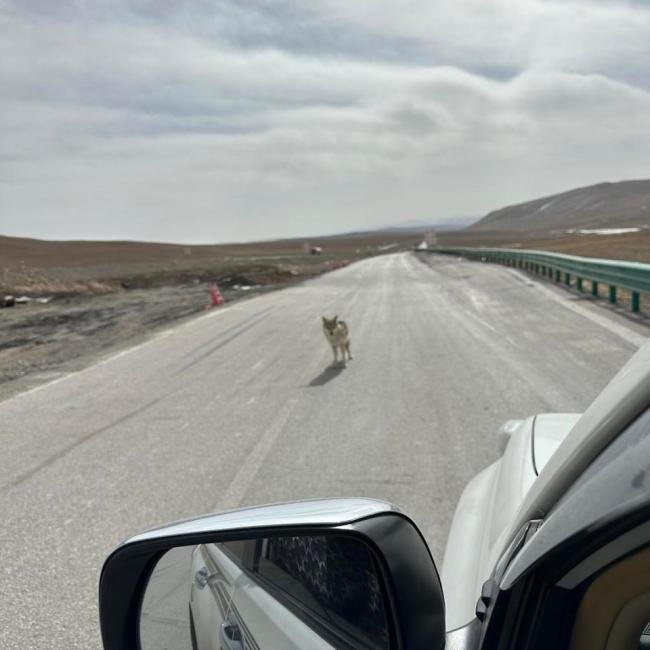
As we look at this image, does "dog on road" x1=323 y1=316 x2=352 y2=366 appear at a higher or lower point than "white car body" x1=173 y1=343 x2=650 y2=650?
lower

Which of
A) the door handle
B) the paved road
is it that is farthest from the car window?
the paved road

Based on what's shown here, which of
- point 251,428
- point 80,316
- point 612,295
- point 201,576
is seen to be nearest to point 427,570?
point 201,576

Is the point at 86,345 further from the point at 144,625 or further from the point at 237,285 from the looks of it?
the point at 237,285

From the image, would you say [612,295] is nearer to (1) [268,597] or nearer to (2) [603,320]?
(2) [603,320]

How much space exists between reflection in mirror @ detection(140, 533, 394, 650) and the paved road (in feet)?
6.33

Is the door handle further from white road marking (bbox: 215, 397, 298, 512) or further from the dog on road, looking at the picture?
the dog on road

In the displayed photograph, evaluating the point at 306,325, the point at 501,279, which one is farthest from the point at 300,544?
the point at 501,279

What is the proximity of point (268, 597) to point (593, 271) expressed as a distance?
53.6ft

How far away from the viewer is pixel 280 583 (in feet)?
5.59

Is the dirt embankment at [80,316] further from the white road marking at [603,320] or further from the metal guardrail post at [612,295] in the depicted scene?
the metal guardrail post at [612,295]

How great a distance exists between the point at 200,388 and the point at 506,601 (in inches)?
333

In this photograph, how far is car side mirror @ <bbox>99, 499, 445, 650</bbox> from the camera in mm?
1312

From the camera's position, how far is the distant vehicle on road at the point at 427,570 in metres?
1.06

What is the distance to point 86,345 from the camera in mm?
15211
